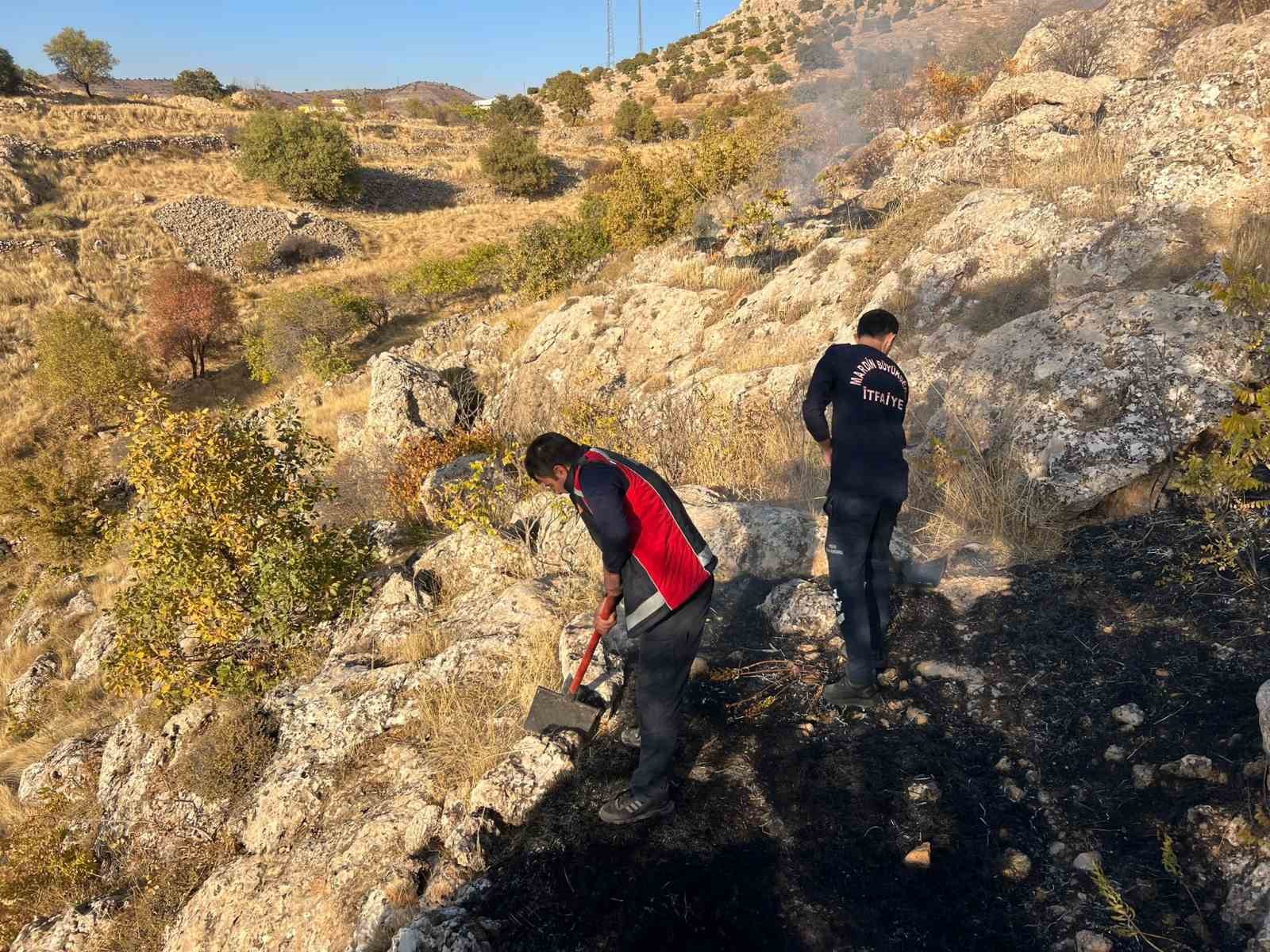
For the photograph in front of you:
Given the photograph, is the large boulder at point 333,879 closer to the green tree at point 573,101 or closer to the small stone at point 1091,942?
the small stone at point 1091,942

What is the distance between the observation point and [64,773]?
Answer: 16.2ft


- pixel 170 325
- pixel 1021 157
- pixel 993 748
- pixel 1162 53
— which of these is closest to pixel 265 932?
pixel 993 748

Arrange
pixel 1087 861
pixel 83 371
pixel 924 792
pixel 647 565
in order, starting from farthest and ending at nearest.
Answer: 1. pixel 83 371
2. pixel 924 792
3. pixel 647 565
4. pixel 1087 861

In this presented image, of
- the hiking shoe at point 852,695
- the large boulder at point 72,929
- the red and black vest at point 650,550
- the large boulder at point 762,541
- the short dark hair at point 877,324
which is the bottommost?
the large boulder at point 72,929

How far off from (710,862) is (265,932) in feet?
7.25

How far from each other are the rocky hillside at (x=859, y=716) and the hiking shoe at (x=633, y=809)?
0.08 metres

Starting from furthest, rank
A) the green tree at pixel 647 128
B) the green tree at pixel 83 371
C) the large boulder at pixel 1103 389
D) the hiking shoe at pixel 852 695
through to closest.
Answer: the green tree at pixel 647 128 → the green tree at pixel 83 371 → the large boulder at pixel 1103 389 → the hiking shoe at pixel 852 695

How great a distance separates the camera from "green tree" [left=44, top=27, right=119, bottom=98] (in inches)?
1628

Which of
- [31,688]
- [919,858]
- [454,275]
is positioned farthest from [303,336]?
[919,858]

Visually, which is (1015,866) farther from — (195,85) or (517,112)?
(195,85)

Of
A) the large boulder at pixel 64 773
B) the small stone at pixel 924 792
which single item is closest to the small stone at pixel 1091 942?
the small stone at pixel 924 792

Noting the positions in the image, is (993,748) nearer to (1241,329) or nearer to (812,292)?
(1241,329)

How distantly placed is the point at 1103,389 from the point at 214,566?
636 centimetres

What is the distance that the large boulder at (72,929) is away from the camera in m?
3.60
